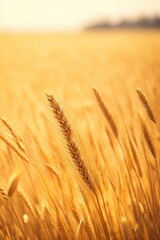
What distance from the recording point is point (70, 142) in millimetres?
596

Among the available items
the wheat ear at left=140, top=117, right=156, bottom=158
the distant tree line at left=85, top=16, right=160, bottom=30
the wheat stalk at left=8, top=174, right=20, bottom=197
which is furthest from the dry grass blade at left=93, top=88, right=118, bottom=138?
the distant tree line at left=85, top=16, right=160, bottom=30

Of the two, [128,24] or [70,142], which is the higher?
[128,24]

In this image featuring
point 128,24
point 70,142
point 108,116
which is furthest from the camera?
point 128,24

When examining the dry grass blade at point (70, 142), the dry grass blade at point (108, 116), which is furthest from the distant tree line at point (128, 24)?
the dry grass blade at point (70, 142)

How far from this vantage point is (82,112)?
1.57m

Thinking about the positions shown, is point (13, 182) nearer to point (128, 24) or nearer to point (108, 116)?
point (108, 116)

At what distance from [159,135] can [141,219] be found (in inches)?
11.5

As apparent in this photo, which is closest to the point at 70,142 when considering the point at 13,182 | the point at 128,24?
the point at 13,182

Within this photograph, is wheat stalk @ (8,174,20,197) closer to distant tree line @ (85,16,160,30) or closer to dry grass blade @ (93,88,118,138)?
dry grass blade @ (93,88,118,138)

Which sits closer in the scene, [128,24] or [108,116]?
[108,116]

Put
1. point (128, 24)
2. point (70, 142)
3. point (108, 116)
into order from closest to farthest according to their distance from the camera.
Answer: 1. point (70, 142)
2. point (108, 116)
3. point (128, 24)

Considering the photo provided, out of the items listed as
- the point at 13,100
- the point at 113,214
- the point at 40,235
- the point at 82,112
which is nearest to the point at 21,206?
the point at 40,235

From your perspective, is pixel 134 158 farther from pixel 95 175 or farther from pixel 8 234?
pixel 8 234

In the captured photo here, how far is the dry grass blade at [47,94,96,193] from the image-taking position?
0.59 metres
